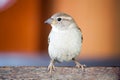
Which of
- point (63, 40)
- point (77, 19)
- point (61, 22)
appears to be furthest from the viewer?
point (77, 19)

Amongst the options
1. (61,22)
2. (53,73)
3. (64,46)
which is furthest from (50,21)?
(53,73)

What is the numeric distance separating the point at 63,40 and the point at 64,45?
42mm

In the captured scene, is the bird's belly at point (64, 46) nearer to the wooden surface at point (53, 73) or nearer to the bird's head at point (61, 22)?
the bird's head at point (61, 22)

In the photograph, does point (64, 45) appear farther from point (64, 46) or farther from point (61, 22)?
point (61, 22)

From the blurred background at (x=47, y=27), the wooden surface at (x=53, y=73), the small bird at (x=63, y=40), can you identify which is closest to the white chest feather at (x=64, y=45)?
the small bird at (x=63, y=40)

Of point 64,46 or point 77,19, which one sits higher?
point 64,46

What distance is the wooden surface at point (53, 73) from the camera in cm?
386

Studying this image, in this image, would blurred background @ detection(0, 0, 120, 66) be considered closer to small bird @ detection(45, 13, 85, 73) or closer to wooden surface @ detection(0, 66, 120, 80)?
small bird @ detection(45, 13, 85, 73)

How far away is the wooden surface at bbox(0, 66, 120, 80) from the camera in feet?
12.7

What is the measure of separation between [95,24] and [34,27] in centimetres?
93

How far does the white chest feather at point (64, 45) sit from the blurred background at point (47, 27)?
11.1ft

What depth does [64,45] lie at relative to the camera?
4.41m

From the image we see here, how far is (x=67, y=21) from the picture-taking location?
4625mm

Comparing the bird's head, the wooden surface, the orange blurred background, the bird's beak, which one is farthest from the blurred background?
the wooden surface
